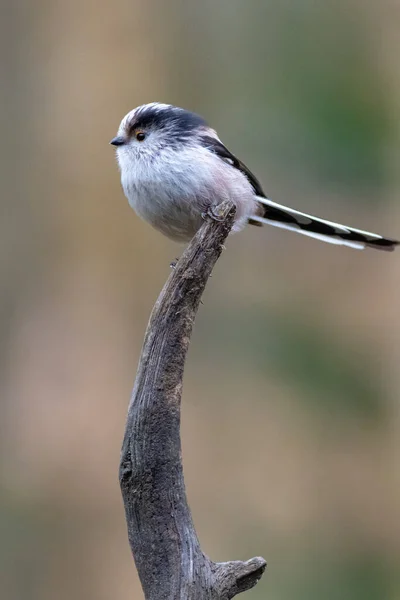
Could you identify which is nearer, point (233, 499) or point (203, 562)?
point (203, 562)

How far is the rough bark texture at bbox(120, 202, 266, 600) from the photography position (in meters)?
1.36

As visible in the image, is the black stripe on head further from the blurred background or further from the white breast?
the blurred background

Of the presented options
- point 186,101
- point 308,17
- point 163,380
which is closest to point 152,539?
point 163,380

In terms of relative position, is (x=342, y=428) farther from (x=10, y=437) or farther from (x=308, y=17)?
(x=308, y=17)

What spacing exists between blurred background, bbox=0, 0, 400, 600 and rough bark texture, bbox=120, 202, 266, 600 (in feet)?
6.79

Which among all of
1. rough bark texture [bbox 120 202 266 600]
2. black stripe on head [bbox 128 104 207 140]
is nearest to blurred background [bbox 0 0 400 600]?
black stripe on head [bbox 128 104 207 140]

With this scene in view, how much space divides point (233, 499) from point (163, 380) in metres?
2.23

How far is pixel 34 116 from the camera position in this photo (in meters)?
3.68

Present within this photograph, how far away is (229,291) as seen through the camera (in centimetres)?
360

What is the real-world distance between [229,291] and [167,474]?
7.40 feet

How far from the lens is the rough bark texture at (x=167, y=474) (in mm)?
1356

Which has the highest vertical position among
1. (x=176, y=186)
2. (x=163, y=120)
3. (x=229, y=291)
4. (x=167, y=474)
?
(x=229, y=291)

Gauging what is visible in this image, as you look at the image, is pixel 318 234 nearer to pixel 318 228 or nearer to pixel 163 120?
pixel 318 228

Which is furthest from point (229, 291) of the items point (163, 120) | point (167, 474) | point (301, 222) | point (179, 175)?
point (167, 474)
